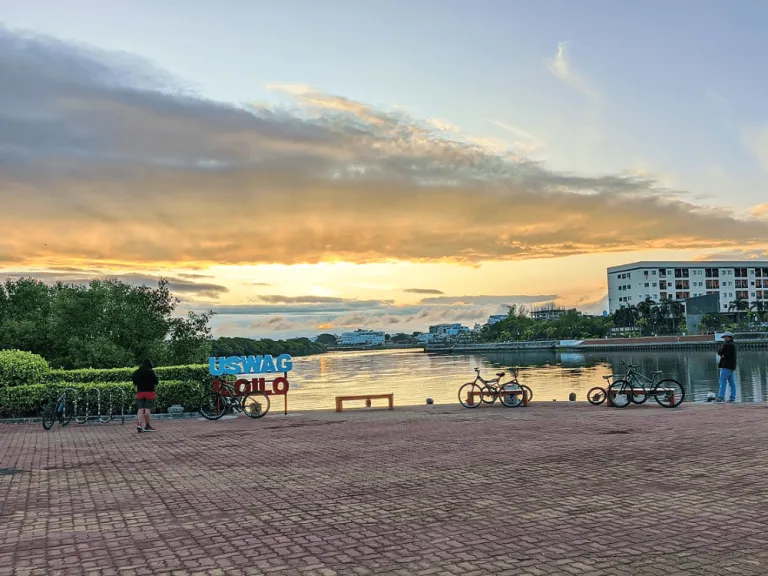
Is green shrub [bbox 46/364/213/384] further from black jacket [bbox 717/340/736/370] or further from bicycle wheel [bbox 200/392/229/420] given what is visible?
black jacket [bbox 717/340/736/370]

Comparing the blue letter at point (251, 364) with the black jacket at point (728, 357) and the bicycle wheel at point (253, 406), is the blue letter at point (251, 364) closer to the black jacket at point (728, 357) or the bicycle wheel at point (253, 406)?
the bicycle wheel at point (253, 406)

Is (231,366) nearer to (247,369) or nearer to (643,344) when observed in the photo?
(247,369)

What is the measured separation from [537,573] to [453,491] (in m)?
3.31

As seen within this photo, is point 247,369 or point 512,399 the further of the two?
point 512,399

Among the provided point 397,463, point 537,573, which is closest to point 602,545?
point 537,573

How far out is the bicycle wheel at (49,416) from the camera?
19.0m

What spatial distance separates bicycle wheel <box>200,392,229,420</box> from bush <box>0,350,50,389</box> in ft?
17.8

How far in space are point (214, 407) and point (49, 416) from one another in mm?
4536

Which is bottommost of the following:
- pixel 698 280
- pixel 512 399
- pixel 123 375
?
pixel 512 399

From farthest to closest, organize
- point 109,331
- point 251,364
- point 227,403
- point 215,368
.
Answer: point 109,331 → point 251,364 → point 215,368 → point 227,403

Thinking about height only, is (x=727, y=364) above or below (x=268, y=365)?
below

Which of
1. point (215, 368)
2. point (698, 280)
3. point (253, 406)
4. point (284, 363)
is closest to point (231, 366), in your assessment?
point (215, 368)

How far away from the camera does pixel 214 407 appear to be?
21188mm

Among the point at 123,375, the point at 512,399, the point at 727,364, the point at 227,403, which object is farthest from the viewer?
the point at 123,375
